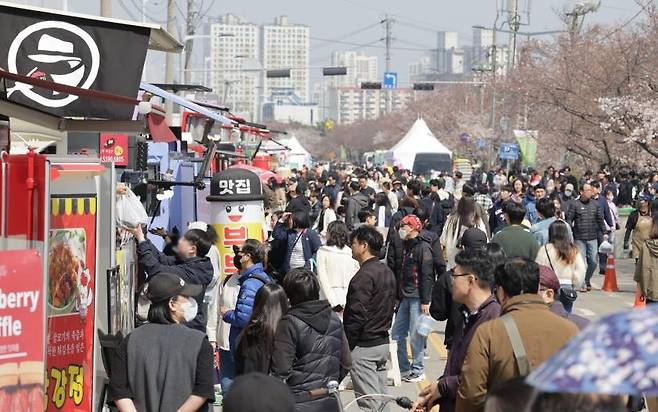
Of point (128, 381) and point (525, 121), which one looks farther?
point (525, 121)

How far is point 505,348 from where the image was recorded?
5.86 metres

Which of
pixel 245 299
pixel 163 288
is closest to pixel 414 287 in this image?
pixel 245 299

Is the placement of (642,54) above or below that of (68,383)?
above

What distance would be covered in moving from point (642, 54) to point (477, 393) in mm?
32754

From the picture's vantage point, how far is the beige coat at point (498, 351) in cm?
585

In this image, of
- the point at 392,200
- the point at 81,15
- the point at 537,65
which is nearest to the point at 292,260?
the point at 81,15

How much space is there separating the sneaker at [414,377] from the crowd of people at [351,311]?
21 millimetres

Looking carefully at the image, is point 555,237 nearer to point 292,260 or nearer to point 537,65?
point 292,260

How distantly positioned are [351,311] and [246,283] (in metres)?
0.89

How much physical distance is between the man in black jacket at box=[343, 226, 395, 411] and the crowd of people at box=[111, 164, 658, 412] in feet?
0.03

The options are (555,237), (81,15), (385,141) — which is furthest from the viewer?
(385,141)

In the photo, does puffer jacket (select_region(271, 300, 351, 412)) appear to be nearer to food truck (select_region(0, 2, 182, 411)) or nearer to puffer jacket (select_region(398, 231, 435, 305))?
food truck (select_region(0, 2, 182, 411))

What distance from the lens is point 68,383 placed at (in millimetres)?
7707

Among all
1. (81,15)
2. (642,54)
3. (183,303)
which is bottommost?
(183,303)
